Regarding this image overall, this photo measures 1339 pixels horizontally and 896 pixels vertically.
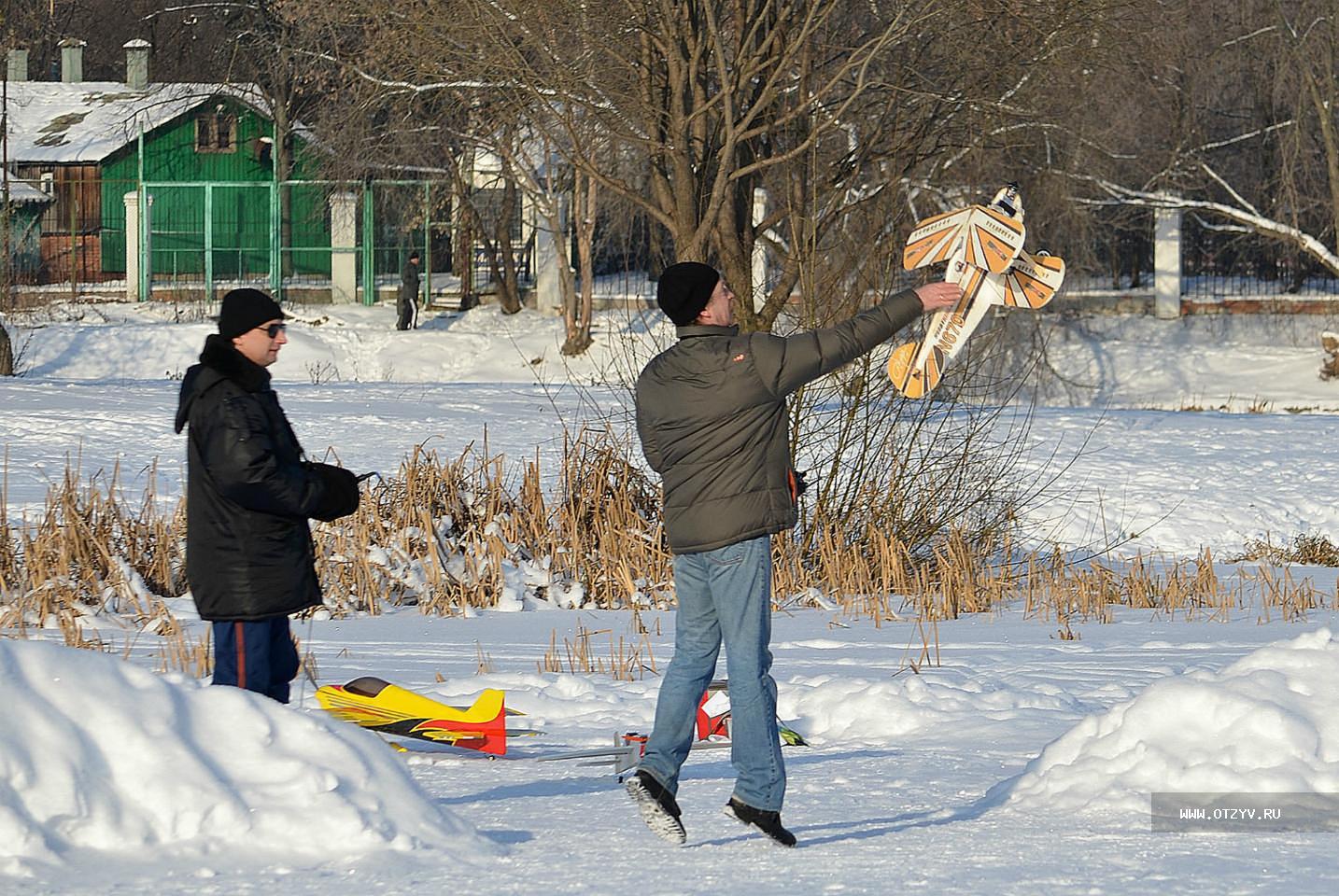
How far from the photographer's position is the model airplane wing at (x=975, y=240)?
606cm

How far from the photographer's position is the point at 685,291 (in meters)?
5.46

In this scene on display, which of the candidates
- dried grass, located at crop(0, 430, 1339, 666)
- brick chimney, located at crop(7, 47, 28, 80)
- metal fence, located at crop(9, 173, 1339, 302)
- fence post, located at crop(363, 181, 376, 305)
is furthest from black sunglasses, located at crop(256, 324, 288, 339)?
brick chimney, located at crop(7, 47, 28, 80)

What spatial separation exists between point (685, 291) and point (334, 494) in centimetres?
116

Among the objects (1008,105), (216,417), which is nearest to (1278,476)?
(1008,105)

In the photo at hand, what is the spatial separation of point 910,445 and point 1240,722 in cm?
670

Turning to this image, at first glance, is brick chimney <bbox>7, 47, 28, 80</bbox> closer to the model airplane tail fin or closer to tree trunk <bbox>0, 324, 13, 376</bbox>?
tree trunk <bbox>0, 324, 13, 376</bbox>

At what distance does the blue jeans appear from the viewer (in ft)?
17.5

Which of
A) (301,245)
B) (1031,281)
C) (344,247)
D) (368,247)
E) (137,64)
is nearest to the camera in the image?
(1031,281)

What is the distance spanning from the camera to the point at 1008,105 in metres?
16.2

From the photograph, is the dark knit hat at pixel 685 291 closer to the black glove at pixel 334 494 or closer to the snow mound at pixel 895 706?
the black glove at pixel 334 494

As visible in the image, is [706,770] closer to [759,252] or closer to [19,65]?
[759,252]

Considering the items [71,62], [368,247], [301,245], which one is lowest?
[368,247]

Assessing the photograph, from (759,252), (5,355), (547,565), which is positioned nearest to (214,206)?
(5,355)

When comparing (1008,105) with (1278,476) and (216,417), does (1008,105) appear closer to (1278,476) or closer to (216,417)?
(1278,476)
